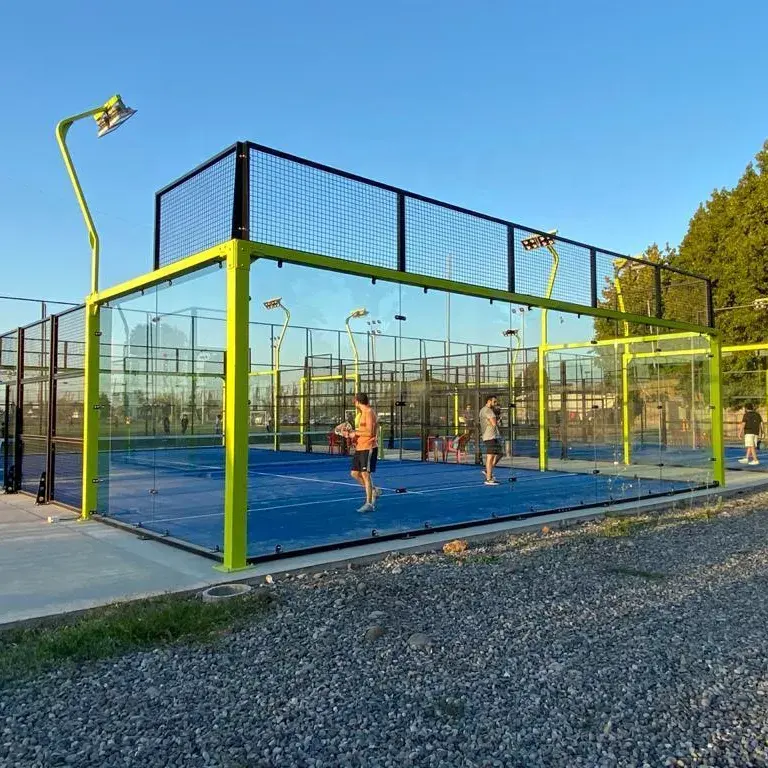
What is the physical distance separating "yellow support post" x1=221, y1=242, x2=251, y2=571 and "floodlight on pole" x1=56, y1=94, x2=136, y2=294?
11.1 feet

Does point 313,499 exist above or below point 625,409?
below

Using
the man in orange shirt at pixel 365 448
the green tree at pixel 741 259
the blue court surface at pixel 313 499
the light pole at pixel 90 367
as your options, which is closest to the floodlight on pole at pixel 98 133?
the light pole at pixel 90 367

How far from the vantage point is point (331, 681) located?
381 cm

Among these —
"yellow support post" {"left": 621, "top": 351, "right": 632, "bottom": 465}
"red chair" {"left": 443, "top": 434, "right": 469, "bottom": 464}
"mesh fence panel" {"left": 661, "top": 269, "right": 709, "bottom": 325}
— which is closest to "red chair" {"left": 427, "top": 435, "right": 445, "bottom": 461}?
"red chair" {"left": 443, "top": 434, "right": 469, "bottom": 464}

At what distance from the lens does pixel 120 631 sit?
4.51 metres

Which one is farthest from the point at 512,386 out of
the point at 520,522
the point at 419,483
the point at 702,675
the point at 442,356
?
the point at 702,675

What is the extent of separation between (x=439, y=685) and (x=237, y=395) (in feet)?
11.0

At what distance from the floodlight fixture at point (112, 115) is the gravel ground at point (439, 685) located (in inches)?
236

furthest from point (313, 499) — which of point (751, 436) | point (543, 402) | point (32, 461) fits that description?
point (751, 436)

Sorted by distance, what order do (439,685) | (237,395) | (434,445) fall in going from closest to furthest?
(439,685), (237,395), (434,445)

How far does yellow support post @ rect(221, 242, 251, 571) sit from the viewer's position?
20.2 feet

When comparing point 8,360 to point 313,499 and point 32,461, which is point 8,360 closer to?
point 32,461

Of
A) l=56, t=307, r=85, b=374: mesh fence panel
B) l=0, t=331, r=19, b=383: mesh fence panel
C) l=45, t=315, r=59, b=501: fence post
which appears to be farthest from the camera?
l=0, t=331, r=19, b=383: mesh fence panel

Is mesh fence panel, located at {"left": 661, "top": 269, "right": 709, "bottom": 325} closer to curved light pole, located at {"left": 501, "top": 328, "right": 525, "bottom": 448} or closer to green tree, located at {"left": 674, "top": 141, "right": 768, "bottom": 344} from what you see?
curved light pole, located at {"left": 501, "top": 328, "right": 525, "bottom": 448}
